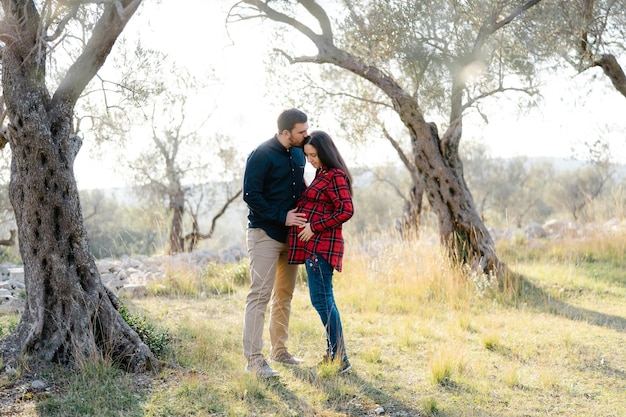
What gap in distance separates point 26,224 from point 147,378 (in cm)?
158

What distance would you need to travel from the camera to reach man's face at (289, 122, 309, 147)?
468 cm

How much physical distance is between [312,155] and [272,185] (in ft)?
1.34

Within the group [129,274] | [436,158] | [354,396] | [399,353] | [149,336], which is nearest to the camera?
[354,396]

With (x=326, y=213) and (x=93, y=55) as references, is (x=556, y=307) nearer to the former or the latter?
(x=326, y=213)

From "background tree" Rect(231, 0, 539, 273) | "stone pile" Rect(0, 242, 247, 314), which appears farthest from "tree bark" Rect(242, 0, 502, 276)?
"stone pile" Rect(0, 242, 247, 314)

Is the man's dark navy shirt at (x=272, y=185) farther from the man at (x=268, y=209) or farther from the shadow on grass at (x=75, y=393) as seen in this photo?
the shadow on grass at (x=75, y=393)

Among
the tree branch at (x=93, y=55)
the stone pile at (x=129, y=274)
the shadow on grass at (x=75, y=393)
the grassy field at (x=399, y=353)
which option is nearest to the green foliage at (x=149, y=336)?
the grassy field at (x=399, y=353)

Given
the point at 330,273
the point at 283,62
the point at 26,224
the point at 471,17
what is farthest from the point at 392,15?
the point at 26,224

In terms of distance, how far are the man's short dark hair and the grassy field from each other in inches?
78.1

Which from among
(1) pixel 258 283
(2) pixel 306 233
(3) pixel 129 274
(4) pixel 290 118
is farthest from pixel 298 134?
(3) pixel 129 274

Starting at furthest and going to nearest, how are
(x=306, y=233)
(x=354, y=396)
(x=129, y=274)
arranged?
(x=129, y=274) → (x=306, y=233) → (x=354, y=396)

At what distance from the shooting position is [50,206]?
471 cm

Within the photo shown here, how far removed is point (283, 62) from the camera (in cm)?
1171

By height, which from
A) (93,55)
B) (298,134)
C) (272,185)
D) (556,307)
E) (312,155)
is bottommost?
(556,307)
